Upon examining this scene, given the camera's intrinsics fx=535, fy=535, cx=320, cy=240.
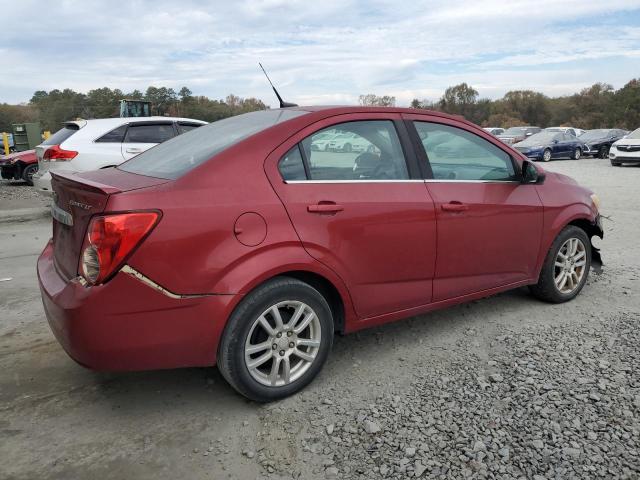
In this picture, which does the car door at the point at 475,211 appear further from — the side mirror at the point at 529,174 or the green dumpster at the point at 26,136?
the green dumpster at the point at 26,136

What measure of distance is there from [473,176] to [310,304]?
161 cm

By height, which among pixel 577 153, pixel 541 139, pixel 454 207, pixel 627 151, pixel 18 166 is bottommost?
pixel 577 153

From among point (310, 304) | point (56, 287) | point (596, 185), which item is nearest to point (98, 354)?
point (56, 287)

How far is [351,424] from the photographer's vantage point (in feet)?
9.07

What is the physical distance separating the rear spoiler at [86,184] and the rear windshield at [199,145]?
310 mm

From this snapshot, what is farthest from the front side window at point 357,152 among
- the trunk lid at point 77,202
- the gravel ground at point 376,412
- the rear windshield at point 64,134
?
the rear windshield at point 64,134

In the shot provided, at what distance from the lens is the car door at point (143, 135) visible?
886 cm

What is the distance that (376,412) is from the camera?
286 cm

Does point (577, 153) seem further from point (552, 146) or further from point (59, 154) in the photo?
point (59, 154)

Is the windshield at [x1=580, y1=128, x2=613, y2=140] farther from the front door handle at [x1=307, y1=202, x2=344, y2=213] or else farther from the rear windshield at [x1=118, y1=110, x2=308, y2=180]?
the front door handle at [x1=307, y1=202, x2=344, y2=213]

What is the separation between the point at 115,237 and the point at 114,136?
704cm

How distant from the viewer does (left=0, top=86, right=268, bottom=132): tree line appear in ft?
108

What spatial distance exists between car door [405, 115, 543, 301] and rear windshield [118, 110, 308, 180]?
97cm

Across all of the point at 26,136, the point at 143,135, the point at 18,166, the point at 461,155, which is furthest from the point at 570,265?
the point at 26,136
